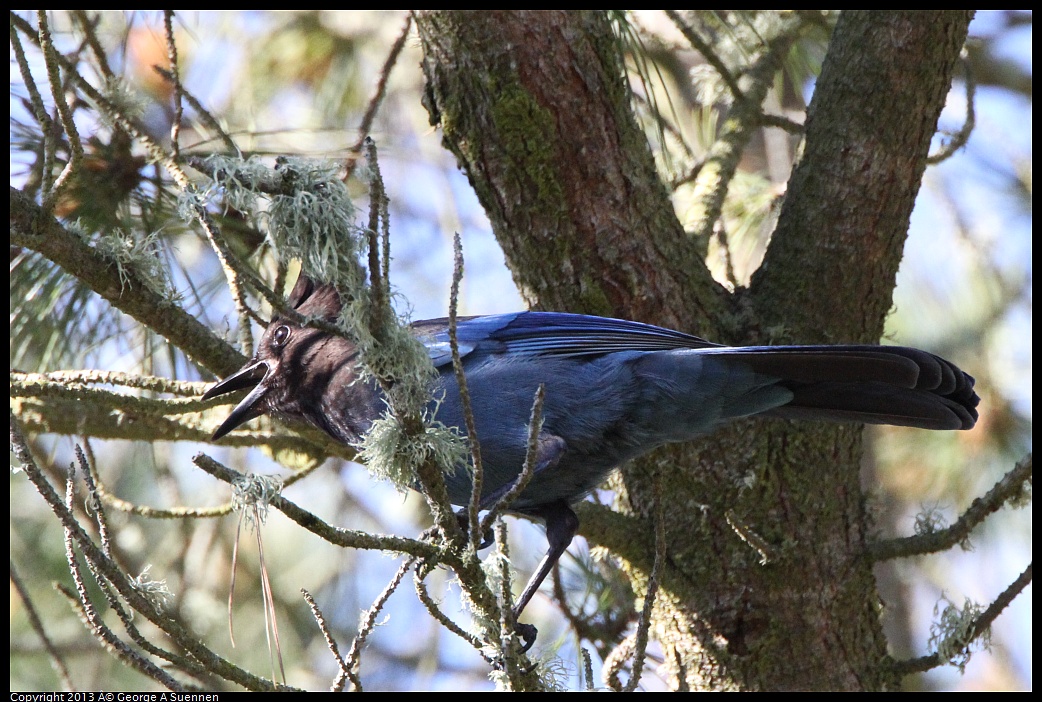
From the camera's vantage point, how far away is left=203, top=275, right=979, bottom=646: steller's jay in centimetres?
271

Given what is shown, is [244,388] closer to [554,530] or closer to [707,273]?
[554,530]

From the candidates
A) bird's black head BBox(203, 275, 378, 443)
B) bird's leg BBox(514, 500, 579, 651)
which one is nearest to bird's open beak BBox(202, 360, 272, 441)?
bird's black head BBox(203, 275, 378, 443)

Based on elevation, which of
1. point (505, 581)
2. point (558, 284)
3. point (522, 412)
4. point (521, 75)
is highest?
point (521, 75)

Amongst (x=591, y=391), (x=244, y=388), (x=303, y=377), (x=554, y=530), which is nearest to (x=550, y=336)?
(x=591, y=391)

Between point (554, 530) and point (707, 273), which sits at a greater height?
point (707, 273)

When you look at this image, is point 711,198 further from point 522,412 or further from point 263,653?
point 263,653

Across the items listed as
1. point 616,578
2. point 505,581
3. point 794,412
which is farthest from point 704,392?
point 616,578

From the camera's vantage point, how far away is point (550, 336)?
9.55 feet

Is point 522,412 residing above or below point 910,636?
below

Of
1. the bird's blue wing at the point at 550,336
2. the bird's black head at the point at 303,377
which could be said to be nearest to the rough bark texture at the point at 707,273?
the bird's blue wing at the point at 550,336

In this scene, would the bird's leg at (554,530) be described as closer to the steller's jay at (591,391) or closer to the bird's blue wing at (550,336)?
the steller's jay at (591,391)

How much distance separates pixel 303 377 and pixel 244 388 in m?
0.18

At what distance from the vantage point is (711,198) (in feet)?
12.0

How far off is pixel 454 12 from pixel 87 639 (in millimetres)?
3999
